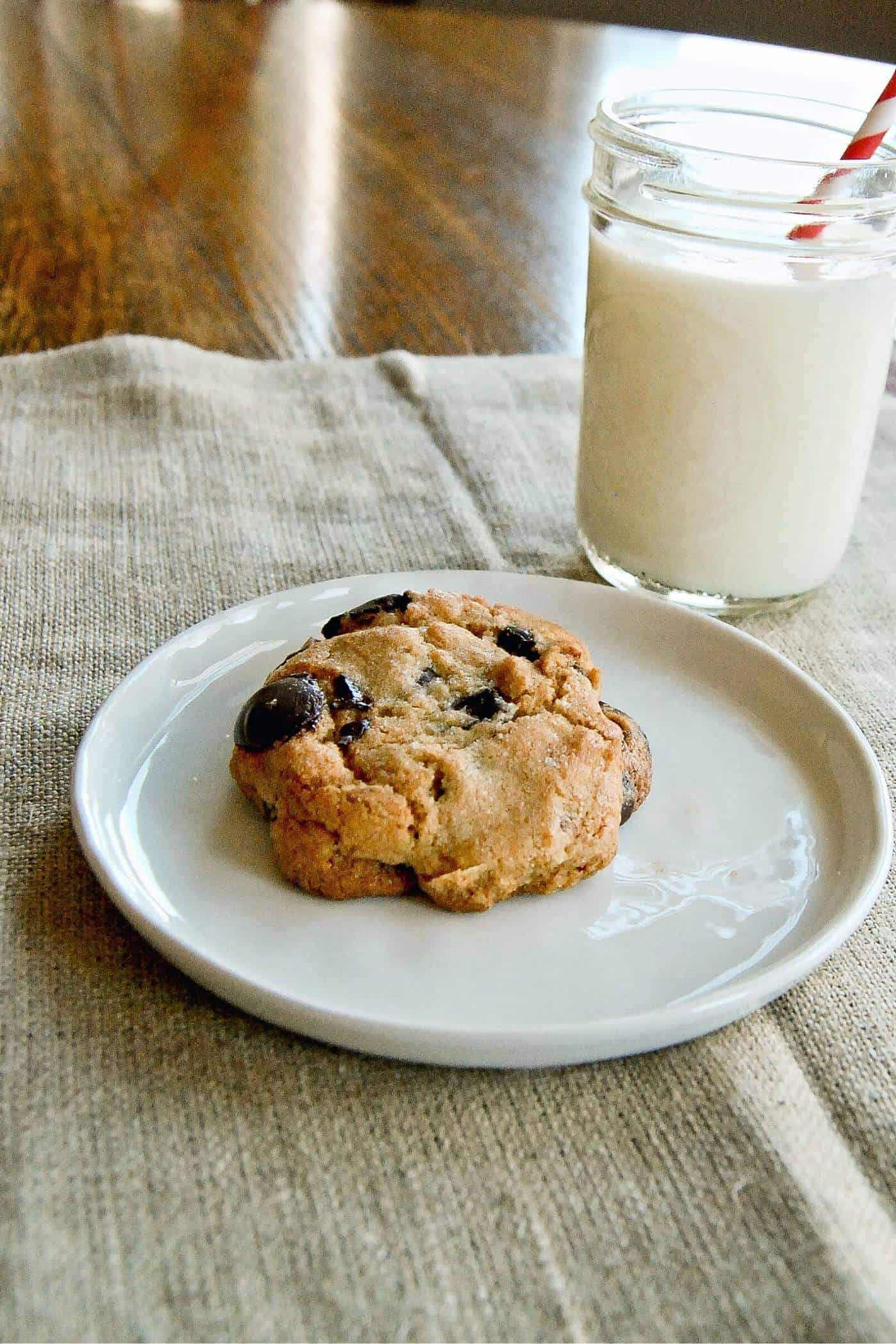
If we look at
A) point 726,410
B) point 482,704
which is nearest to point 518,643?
point 482,704

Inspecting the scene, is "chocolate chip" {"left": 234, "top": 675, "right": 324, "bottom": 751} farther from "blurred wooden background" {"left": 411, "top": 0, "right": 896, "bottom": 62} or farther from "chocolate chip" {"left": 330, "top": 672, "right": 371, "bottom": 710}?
"blurred wooden background" {"left": 411, "top": 0, "right": 896, "bottom": 62}

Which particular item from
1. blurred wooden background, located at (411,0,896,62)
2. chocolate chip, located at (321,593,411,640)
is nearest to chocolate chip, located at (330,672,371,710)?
chocolate chip, located at (321,593,411,640)

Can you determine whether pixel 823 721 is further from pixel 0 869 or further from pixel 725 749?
pixel 0 869

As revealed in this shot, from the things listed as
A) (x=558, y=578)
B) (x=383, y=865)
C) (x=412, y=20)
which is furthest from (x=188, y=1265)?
(x=412, y=20)

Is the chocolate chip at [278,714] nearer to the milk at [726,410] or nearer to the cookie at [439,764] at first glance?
the cookie at [439,764]

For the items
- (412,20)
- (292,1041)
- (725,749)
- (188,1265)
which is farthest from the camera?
(412,20)
